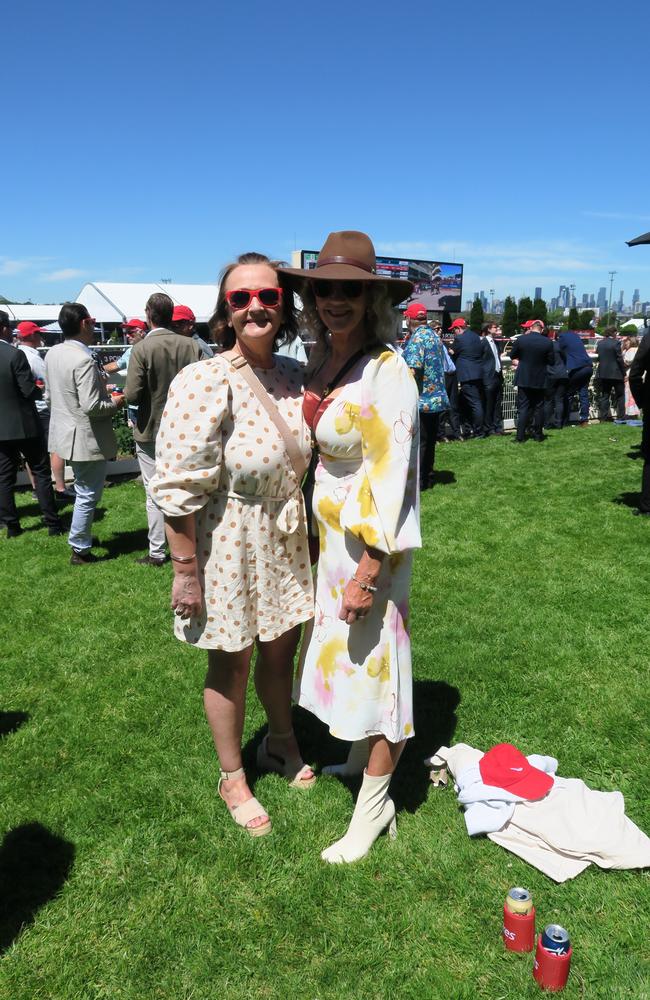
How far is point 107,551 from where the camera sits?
6328 mm

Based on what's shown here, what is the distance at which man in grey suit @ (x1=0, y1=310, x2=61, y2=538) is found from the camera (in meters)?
6.53

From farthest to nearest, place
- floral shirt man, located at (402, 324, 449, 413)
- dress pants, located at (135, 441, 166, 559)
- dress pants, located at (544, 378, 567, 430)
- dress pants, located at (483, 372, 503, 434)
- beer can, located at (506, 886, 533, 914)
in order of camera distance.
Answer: dress pants, located at (544, 378, 567, 430)
dress pants, located at (483, 372, 503, 434)
floral shirt man, located at (402, 324, 449, 413)
dress pants, located at (135, 441, 166, 559)
beer can, located at (506, 886, 533, 914)

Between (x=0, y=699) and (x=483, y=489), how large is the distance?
621 centimetres

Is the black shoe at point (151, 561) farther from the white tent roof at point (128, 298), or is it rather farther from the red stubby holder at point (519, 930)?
the white tent roof at point (128, 298)

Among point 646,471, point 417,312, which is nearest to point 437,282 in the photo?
point 417,312

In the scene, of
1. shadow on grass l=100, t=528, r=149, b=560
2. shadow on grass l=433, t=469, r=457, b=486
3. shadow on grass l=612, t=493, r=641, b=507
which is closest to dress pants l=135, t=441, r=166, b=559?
shadow on grass l=100, t=528, r=149, b=560

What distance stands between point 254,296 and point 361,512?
829 mm

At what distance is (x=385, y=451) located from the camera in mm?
2258

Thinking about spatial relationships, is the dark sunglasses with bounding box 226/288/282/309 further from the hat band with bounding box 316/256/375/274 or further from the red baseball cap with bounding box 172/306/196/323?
the red baseball cap with bounding box 172/306/196/323

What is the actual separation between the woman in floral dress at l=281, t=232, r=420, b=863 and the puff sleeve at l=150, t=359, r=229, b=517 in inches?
13.6

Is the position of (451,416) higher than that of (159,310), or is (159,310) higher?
(159,310)

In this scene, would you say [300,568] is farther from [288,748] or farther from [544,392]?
[544,392]

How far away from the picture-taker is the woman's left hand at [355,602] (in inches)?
92.5

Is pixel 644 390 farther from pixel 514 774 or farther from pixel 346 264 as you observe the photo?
pixel 346 264
